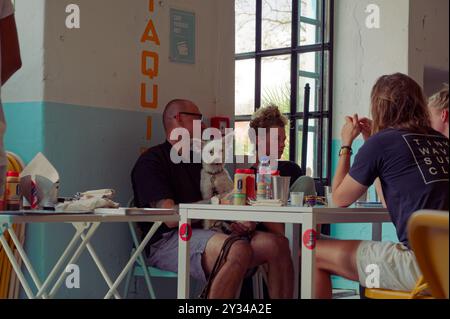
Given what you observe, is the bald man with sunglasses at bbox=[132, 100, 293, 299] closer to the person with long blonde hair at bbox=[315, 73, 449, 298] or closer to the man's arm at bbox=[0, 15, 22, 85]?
the person with long blonde hair at bbox=[315, 73, 449, 298]

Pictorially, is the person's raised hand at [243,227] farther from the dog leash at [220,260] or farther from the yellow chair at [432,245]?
the yellow chair at [432,245]

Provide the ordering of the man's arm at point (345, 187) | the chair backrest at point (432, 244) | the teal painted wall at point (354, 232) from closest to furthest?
Result: the chair backrest at point (432, 244) < the man's arm at point (345, 187) < the teal painted wall at point (354, 232)

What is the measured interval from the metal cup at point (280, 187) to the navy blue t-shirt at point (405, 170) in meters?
0.38

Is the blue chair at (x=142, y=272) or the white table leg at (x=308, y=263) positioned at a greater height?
the white table leg at (x=308, y=263)

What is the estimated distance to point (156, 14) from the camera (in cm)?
491

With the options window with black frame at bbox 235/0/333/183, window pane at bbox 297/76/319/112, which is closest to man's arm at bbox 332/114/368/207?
window with black frame at bbox 235/0/333/183

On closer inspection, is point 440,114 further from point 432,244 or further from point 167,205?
point 432,244

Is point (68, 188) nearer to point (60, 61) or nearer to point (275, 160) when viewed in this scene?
point (60, 61)

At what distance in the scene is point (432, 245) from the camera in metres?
1.31

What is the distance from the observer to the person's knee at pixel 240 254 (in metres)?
3.96

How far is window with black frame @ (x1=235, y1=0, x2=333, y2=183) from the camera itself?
805cm

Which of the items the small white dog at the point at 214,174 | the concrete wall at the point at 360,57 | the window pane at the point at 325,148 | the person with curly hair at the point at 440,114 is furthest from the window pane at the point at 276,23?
the person with curly hair at the point at 440,114
